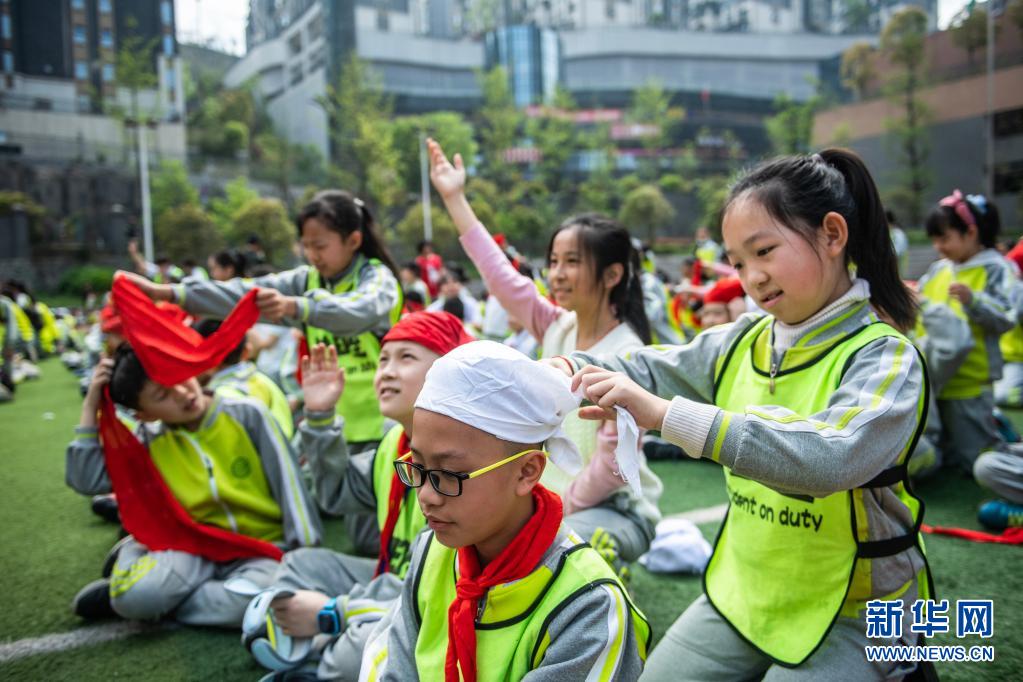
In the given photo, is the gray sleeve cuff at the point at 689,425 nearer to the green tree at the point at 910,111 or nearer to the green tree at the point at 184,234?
the green tree at the point at 184,234

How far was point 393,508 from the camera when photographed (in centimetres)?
245

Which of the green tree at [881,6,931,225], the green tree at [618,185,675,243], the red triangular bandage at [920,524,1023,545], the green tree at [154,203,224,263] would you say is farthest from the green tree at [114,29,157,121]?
the red triangular bandage at [920,524,1023,545]

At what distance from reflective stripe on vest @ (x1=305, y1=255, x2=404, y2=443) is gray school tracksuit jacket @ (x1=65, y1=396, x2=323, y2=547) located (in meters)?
0.43

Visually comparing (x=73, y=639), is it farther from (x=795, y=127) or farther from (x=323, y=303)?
(x=795, y=127)

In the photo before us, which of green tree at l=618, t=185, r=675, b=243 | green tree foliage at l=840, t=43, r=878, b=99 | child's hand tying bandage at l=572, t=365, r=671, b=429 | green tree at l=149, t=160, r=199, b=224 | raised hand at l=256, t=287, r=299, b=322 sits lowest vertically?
child's hand tying bandage at l=572, t=365, r=671, b=429

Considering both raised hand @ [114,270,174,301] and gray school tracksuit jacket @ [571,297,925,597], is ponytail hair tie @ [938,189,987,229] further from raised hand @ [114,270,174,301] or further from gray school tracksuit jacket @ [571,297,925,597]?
raised hand @ [114,270,174,301]

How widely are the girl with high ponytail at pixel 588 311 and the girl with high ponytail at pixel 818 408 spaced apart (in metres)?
0.63

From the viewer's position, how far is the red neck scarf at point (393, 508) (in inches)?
96.1

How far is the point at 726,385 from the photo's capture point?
6.70 feet

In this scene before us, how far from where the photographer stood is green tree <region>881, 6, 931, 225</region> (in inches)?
1169

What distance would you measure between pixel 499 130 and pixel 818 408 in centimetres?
3848

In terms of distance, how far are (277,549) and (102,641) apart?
70cm

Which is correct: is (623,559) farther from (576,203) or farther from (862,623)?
(576,203)

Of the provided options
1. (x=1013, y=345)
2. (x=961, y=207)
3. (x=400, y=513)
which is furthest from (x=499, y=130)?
(x=400, y=513)
